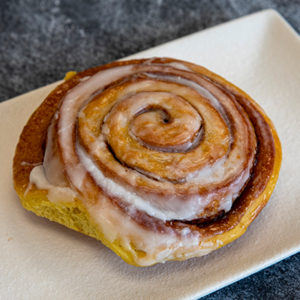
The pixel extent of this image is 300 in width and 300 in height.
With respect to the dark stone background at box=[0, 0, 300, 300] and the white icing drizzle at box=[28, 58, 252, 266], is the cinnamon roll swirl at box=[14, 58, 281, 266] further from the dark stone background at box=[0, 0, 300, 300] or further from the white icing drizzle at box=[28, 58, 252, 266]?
the dark stone background at box=[0, 0, 300, 300]

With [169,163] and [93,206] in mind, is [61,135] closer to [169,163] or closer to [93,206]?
[93,206]

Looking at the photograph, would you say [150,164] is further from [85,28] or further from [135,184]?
[85,28]

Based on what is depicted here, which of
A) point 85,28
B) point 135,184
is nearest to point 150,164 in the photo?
point 135,184

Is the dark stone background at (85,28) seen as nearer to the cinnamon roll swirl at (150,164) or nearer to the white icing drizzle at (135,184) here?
the cinnamon roll swirl at (150,164)

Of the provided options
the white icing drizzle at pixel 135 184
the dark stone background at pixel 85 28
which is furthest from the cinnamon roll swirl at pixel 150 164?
the dark stone background at pixel 85 28

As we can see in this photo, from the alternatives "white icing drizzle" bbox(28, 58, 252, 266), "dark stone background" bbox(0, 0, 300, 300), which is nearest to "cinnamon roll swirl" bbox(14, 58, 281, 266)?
"white icing drizzle" bbox(28, 58, 252, 266)
